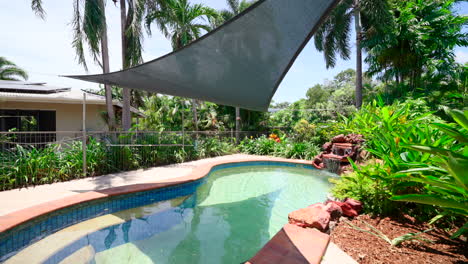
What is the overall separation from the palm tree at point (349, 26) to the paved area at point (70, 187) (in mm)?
9018

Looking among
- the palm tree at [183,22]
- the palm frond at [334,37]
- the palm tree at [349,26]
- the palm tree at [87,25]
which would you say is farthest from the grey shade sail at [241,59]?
the palm frond at [334,37]

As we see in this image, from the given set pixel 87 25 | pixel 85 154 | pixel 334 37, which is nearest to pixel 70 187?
pixel 85 154

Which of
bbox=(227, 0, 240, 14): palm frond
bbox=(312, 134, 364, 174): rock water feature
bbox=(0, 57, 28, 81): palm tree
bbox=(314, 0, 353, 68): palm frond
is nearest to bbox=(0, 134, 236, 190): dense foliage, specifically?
bbox=(312, 134, 364, 174): rock water feature

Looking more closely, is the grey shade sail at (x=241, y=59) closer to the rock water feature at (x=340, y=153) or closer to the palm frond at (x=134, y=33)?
the rock water feature at (x=340, y=153)

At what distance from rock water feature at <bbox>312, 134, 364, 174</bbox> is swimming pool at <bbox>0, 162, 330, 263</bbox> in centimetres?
150

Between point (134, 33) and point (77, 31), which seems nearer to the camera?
point (77, 31)

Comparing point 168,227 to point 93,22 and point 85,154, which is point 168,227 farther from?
point 93,22

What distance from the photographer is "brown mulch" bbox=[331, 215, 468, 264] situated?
5.23 feet

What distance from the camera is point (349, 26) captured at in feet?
42.4

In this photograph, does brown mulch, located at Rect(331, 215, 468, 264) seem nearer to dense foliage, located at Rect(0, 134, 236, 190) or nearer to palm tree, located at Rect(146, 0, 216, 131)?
dense foliage, located at Rect(0, 134, 236, 190)

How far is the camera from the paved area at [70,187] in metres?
3.37

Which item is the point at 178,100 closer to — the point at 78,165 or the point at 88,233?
the point at 78,165

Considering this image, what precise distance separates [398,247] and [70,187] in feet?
16.1

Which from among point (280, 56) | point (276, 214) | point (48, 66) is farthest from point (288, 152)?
point (48, 66)
